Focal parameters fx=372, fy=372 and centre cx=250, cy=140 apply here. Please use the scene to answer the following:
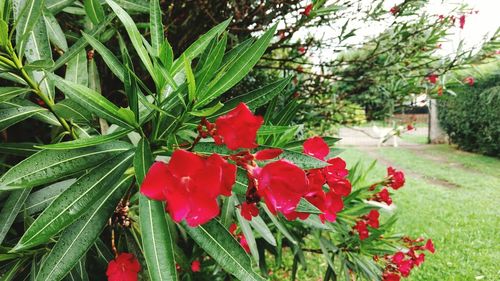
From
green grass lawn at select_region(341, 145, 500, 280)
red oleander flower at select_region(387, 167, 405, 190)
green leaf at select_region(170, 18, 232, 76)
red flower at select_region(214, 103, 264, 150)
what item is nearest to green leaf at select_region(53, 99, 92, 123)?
green leaf at select_region(170, 18, 232, 76)

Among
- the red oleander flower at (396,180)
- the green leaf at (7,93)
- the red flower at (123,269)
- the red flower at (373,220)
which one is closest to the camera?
the green leaf at (7,93)

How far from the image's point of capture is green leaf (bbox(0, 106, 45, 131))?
2.85 ft

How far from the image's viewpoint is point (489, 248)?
4340mm

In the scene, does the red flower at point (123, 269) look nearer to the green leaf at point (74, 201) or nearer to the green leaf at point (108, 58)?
the green leaf at point (74, 201)

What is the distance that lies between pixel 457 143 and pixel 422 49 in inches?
406

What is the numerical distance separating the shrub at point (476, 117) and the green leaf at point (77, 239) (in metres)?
9.44

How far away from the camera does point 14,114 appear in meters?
0.88

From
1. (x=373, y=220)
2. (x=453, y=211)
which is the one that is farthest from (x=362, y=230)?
(x=453, y=211)

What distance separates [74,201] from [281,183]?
0.40 meters

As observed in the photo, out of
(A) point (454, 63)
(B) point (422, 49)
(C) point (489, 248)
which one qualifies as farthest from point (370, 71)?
(C) point (489, 248)

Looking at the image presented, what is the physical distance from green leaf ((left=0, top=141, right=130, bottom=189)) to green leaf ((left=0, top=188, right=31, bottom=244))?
315 mm

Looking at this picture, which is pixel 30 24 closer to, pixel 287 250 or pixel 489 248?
pixel 287 250

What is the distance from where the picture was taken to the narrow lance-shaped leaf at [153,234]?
65 cm

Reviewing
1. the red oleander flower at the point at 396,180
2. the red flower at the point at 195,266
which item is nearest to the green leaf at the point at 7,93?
the red flower at the point at 195,266
